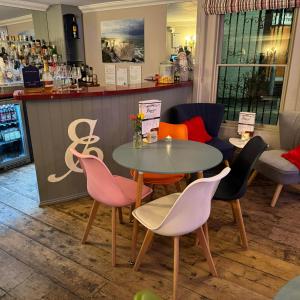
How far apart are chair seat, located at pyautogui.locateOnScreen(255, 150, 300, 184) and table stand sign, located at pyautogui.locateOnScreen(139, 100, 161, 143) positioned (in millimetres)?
1359

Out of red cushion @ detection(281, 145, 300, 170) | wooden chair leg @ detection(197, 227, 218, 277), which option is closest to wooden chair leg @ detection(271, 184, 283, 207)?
red cushion @ detection(281, 145, 300, 170)

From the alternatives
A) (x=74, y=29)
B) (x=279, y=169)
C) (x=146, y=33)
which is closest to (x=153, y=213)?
(x=279, y=169)

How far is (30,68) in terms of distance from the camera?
A: 2.62 m

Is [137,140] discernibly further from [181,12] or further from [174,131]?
[181,12]

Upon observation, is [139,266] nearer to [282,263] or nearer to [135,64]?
[282,263]

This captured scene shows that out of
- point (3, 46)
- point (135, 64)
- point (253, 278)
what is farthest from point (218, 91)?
point (3, 46)

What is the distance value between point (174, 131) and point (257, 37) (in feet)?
6.09

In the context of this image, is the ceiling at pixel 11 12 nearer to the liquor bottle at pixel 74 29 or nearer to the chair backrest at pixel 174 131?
the liquor bottle at pixel 74 29

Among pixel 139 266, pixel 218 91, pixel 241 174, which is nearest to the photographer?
pixel 139 266

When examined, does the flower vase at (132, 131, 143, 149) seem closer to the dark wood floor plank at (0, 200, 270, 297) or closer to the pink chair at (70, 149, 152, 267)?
the pink chair at (70, 149, 152, 267)

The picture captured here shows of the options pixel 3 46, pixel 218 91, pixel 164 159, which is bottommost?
pixel 164 159

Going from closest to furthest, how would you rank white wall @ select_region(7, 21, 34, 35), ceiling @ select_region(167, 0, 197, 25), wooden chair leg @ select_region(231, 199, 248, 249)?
wooden chair leg @ select_region(231, 199, 248, 249), ceiling @ select_region(167, 0, 197, 25), white wall @ select_region(7, 21, 34, 35)

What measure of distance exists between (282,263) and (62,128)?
2.23 metres

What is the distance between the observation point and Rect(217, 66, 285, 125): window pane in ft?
11.6
